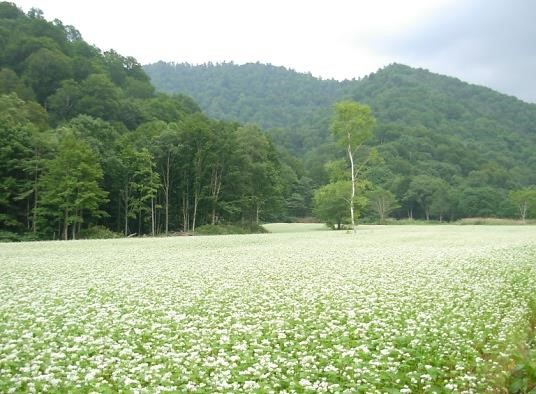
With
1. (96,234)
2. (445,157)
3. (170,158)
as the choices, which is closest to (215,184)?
(170,158)

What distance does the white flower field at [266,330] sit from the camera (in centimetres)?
705

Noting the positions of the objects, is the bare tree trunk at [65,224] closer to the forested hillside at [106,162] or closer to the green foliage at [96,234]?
the forested hillside at [106,162]

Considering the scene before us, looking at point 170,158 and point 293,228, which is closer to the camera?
point 170,158

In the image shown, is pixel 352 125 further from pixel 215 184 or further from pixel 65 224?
pixel 65 224

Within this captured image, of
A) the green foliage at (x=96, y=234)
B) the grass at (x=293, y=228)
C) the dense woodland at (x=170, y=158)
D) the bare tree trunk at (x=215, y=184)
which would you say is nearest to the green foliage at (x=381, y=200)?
the dense woodland at (x=170, y=158)

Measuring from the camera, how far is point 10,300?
45.2 feet

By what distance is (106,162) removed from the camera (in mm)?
59219

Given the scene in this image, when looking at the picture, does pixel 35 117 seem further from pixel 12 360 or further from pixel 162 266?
pixel 12 360

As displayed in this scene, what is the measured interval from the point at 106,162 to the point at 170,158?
9.46 metres

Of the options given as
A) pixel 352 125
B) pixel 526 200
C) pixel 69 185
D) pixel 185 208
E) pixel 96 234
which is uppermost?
pixel 352 125

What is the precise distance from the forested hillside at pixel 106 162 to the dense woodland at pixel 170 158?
21 centimetres

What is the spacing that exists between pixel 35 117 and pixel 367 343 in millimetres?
79775

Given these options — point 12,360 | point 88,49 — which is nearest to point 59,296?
point 12,360

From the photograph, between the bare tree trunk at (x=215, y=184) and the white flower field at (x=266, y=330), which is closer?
the white flower field at (x=266, y=330)
